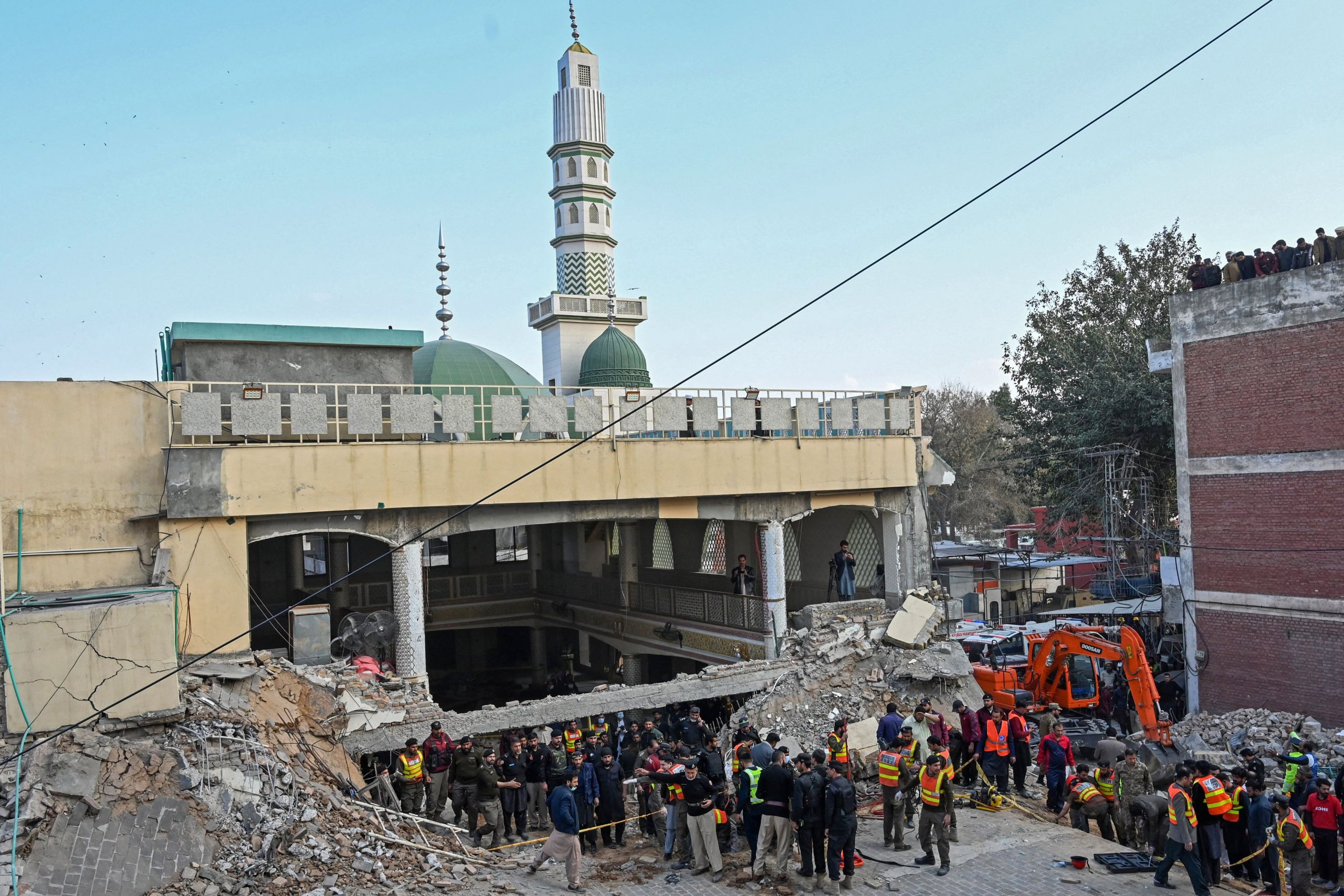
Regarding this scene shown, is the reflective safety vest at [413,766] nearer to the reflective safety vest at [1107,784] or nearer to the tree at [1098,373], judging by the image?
the reflective safety vest at [1107,784]

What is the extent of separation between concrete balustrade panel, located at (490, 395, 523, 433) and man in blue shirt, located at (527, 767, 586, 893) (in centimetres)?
906

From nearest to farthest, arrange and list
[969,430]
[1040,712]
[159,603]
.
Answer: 1. [159,603]
2. [1040,712]
3. [969,430]

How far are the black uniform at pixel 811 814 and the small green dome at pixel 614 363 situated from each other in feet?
86.0

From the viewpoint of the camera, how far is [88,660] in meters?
11.0

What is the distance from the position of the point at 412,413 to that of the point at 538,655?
15.0 meters

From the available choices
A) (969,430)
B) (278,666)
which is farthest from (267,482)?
(969,430)

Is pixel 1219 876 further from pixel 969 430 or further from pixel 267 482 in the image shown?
pixel 969 430

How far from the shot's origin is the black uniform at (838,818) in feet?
32.2

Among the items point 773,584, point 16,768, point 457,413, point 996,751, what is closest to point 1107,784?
point 996,751

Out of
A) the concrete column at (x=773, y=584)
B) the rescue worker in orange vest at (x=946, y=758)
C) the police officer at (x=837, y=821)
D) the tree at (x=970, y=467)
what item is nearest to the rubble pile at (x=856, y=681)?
the concrete column at (x=773, y=584)

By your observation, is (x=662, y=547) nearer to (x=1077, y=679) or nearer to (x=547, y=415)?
(x=547, y=415)

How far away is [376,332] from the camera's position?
1972cm

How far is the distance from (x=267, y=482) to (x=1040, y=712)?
46.4 ft

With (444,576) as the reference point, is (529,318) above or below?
above
